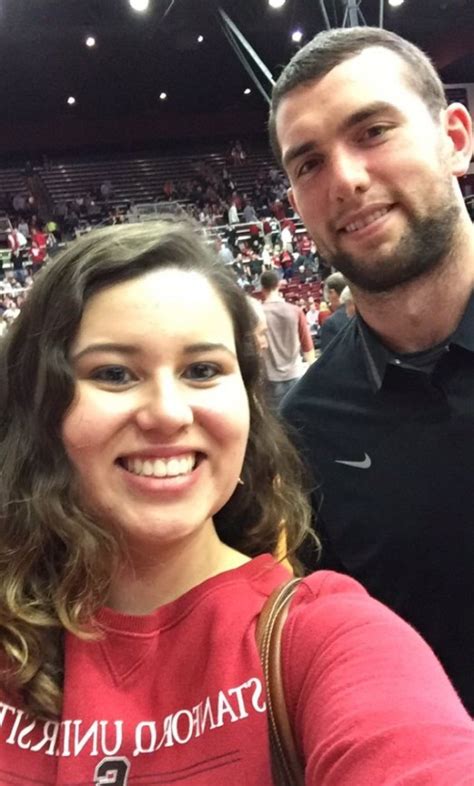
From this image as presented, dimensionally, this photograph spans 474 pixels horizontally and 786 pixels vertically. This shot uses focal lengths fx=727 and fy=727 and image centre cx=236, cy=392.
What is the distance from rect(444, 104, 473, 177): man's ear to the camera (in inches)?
52.4

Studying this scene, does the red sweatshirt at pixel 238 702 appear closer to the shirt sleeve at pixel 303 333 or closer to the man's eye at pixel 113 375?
the man's eye at pixel 113 375

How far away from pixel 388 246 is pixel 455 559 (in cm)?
52

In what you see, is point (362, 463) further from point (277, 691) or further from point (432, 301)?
point (277, 691)

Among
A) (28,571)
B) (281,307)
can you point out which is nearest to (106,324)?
(28,571)

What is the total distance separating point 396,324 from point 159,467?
0.56 meters

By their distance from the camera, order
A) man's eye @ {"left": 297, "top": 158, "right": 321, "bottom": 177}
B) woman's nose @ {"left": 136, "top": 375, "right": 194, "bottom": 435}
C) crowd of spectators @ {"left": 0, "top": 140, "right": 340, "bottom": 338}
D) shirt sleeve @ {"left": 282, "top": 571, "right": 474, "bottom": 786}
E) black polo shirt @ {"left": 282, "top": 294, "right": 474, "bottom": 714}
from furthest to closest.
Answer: crowd of spectators @ {"left": 0, "top": 140, "right": 340, "bottom": 338}, man's eye @ {"left": 297, "top": 158, "right": 321, "bottom": 177}, black polo shirt @ {"left": 282, "top": 294, "right": 474, "bottom": 714}, woman's nose @ {"left": 136, "top": 375, "right": 194, "bottom": 435}, shirt sleeve @ {"left": 282, "top": 571, "right": 474, "bottom": 786}

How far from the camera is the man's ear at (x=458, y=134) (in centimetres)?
133

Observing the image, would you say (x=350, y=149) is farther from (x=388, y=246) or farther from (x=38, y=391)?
(x=38, y=391)

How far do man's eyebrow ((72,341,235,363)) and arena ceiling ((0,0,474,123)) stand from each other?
372 inches

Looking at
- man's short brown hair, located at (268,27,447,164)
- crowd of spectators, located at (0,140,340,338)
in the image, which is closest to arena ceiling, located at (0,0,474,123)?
crowd of spectators, located at (0,140,340,338)

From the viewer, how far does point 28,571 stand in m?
0.96

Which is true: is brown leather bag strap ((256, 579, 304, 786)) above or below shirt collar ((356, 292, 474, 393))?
below

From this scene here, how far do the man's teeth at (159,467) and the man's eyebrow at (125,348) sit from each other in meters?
0.13

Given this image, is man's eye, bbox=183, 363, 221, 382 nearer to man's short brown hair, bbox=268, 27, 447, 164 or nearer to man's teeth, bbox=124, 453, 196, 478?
man's teeth, bbox=124, 453, 196, 478
